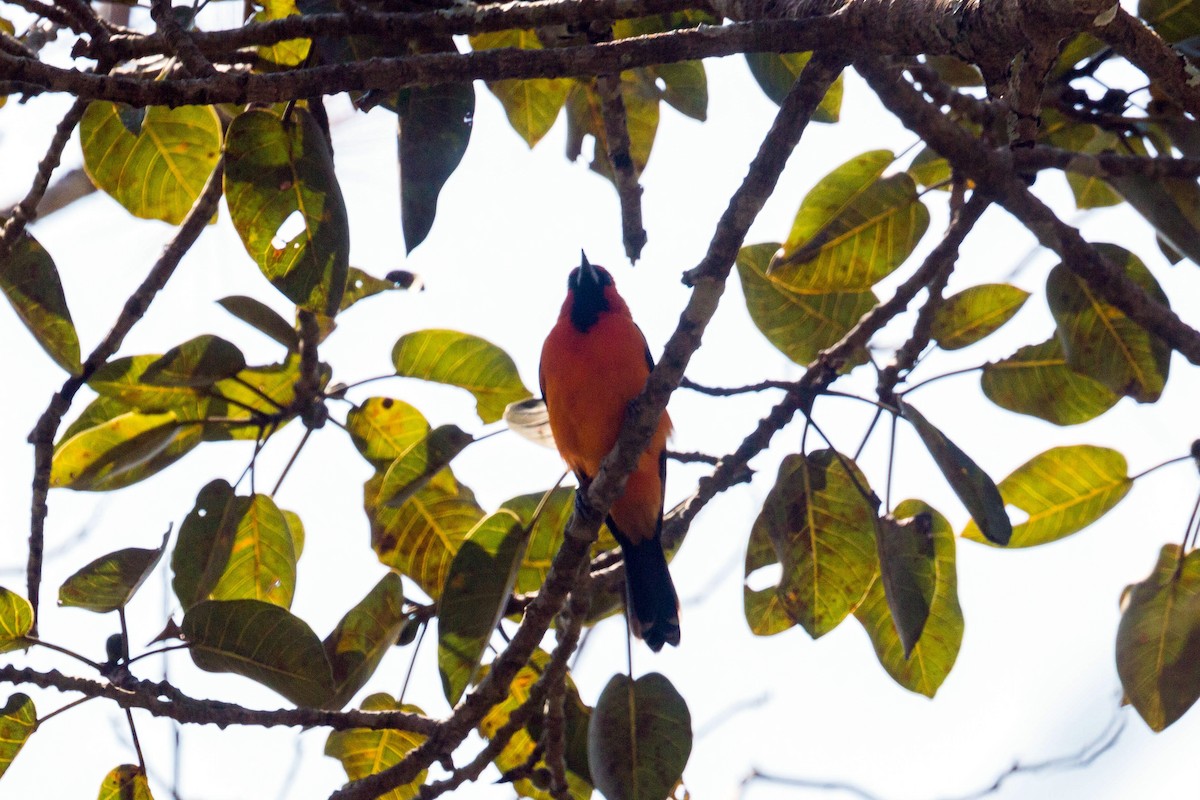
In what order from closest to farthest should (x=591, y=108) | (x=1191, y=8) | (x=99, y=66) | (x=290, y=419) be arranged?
Answer: (x=99, y=66), (x=1191, y=8), (x=290, y=419), (x=591, y=108)

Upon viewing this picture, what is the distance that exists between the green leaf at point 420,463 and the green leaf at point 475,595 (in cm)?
24

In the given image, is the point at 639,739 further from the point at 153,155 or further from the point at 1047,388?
the point at 153,155

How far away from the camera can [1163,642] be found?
313 centimetres

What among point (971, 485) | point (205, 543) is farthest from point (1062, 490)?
point (205, 543)

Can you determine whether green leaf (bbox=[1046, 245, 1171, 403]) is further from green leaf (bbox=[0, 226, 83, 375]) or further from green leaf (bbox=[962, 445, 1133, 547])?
green leaf (bbox=[0, 226, 83, 375])

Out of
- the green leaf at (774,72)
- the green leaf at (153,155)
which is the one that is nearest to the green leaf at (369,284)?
the green leaf at (153,155)

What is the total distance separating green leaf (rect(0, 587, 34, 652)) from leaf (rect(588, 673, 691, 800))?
155 cm

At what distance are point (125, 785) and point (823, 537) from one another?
2190 millimetres

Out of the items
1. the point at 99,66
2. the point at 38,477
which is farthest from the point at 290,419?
the point at 99,66

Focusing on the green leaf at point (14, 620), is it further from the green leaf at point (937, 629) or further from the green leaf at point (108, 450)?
the green leaf at point (937, 629)

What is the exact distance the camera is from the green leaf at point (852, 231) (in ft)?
10.8

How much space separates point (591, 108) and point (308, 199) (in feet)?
4.99

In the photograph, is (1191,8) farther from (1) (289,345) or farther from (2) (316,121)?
(1) (289,345)

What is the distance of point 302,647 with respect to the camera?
8.95ft
